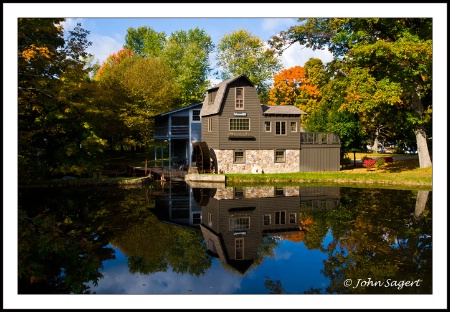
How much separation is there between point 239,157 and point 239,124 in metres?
2.72

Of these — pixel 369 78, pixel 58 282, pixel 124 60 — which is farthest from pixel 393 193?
pixel 124 60

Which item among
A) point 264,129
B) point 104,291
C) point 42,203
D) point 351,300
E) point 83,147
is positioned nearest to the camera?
point 351,300

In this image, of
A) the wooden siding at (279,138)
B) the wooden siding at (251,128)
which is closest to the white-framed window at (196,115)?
the wooden siding at (251,128)

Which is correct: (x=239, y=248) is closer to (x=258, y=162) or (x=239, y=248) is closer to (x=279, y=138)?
(x=258, y=162)

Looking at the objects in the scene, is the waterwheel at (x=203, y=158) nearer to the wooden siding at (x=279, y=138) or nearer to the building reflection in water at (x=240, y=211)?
the wooden siding at (x=279, y=138)

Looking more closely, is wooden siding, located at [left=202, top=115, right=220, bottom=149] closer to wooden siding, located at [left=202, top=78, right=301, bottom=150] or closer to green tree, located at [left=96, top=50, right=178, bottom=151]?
wooden siding, located at [left=202, top=78, right=301, bottom=150]

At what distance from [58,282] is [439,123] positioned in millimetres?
9831

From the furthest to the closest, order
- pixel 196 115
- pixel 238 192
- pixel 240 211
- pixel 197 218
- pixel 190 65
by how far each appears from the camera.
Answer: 1. pixel 190 65
2. pixel 196 115
3. pixel 238 192
4. pixel 240 211
5. pixel 197 218

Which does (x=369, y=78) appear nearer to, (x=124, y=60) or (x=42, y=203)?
(x=42, y=203)

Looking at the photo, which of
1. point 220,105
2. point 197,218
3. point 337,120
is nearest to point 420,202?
point 197,218

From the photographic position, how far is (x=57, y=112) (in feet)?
84.8

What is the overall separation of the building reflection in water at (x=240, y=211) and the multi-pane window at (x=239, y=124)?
24.8 ft

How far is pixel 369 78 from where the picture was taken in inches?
1174

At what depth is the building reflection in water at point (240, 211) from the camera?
556 inches
